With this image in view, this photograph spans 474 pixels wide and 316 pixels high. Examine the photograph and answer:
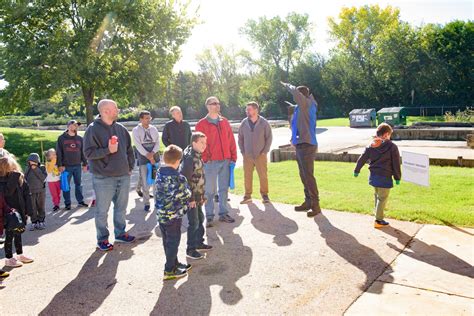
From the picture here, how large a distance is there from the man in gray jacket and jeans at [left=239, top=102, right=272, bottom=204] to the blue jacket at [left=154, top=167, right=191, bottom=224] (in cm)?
344

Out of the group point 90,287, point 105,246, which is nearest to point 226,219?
point 105,246

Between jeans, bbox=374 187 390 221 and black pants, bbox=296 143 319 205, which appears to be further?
black pants, bbox=296 143 319 205

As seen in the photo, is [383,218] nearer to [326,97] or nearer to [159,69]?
[159,69]

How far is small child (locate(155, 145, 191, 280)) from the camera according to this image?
4.44 m

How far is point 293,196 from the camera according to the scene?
8000 mm

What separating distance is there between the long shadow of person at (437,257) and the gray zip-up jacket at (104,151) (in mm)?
3732

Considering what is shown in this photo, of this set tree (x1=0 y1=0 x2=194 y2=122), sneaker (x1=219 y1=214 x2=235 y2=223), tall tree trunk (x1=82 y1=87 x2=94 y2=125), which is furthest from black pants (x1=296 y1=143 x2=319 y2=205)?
tall tree trunk (x1=82 y1=87 x2=94 y2=125)

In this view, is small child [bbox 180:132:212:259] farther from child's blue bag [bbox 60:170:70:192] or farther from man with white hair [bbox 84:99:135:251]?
child's blue bag [bbox 60:170:70:192]

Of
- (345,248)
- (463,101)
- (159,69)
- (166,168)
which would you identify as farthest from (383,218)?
(463,101)

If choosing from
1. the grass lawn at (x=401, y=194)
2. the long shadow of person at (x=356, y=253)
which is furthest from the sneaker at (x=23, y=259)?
the grass lawn at (x=401, y=194)

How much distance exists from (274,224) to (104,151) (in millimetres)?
2795

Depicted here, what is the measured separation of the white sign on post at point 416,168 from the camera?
21.6ft

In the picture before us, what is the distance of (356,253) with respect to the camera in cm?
484

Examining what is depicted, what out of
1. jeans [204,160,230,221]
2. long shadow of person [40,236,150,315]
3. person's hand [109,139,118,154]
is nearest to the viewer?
long shadow of person [40,236,150,315]
